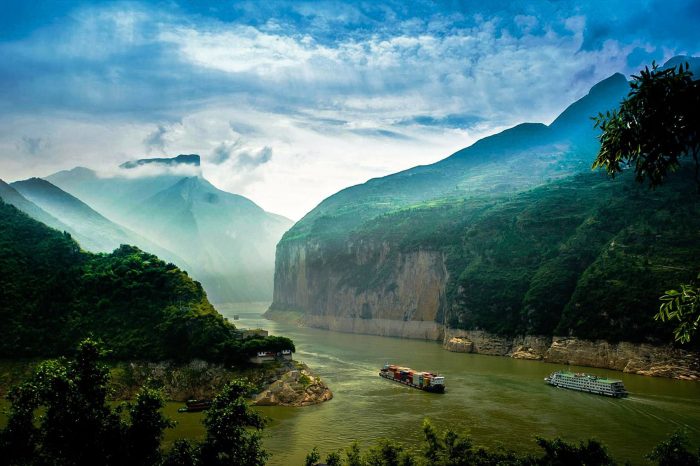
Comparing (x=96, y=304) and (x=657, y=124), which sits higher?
(x=657, y=124)

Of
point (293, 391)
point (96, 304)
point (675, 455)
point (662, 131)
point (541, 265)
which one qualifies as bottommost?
point (293, 391)

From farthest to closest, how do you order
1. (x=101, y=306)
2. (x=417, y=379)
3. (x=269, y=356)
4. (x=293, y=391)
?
(x=417, y=379), (x=101, y=306), (x=269, y=356), (x=293, y=391)

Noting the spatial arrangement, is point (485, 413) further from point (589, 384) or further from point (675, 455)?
point (675, 455)

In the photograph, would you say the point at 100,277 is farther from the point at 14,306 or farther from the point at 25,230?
the point at 25,230

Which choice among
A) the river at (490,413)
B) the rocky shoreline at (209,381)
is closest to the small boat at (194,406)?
the rocky shoreline at (209,381)

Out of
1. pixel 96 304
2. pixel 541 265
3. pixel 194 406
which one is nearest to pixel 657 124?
pixel 194 406

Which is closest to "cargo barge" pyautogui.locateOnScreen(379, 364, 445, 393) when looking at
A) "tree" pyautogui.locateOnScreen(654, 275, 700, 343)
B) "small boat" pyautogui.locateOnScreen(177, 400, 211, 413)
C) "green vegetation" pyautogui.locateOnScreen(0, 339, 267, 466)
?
"small boat" pyautogui.locateOnScreen(177, 400, 211, 413)

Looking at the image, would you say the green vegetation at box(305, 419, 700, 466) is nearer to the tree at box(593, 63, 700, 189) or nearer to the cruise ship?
the tree at box(593, 63, 700, 189)
